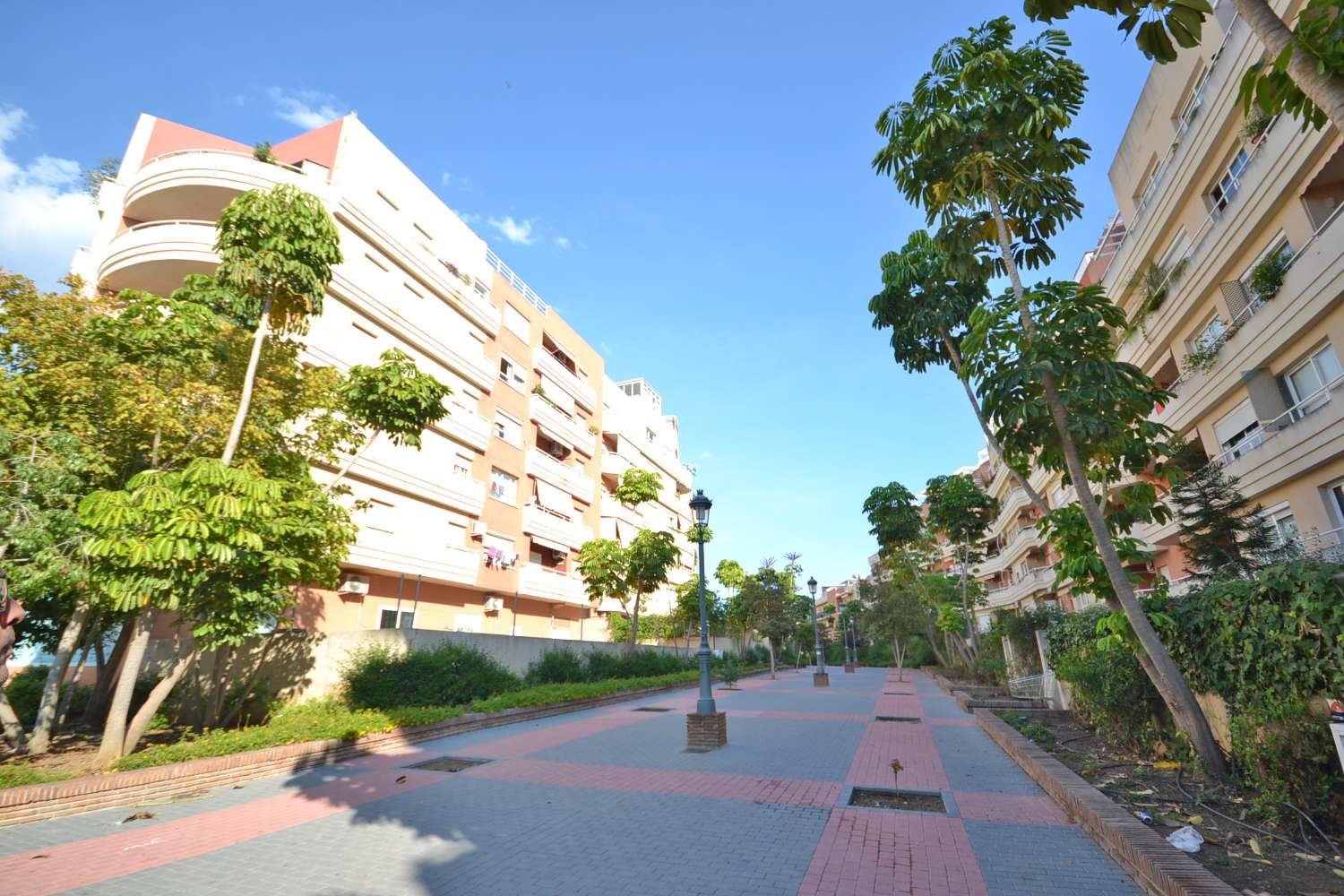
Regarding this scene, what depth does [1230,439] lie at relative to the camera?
45.1 feet

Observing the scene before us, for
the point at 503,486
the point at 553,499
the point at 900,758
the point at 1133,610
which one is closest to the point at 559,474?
the point at 553,499

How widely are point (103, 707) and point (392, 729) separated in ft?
18.6

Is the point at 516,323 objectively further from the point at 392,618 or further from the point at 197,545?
the point at 197,545

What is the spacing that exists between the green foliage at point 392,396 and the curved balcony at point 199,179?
28.1ft

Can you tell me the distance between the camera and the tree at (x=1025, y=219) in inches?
284

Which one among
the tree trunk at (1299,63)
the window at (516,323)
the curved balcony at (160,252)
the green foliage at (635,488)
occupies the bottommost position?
the tree trunk at (1299,63)

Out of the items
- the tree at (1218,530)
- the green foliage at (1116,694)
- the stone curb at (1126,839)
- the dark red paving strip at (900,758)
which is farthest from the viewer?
the tree at (1218,530)

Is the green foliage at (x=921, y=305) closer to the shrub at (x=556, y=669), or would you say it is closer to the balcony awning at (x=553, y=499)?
the shrub at (x=556, y=669)

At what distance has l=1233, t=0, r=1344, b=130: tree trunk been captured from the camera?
3.16 metres

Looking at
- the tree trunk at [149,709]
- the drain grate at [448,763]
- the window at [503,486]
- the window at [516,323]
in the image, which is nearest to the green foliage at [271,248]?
the tree trunk at [149,709]

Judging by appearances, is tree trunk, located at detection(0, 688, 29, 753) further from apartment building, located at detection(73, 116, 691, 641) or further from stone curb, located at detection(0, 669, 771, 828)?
apartment building, located at detection(73, 116, 691, 641)

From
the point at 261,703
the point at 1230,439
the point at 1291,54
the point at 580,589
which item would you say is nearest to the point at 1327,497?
the point at 1230,439

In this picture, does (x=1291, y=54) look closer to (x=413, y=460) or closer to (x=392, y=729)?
(x=392, y=729)

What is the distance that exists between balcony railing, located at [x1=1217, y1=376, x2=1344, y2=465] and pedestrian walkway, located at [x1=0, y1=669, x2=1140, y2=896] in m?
8.65
